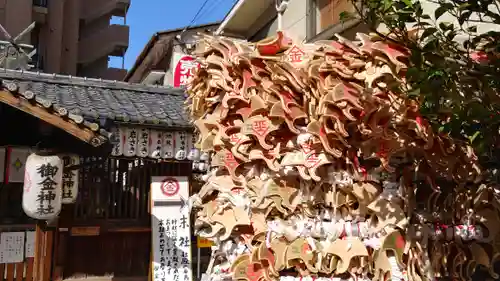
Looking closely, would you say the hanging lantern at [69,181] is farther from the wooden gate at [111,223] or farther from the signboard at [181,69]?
the signboard at [181,69]

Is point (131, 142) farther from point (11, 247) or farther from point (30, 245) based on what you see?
point (11, 247)

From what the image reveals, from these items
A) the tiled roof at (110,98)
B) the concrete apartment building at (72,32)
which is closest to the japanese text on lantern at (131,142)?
the tiled roof at (110,98)

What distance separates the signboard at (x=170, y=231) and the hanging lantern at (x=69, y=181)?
5.31 ft

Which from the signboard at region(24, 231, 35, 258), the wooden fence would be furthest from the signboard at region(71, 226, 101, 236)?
the wooden fence

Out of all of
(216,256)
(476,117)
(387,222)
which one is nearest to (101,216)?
(216,256)

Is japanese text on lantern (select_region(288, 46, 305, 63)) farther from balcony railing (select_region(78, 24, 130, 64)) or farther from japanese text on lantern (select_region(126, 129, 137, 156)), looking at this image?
balcony railing (select_region(78, 24, 130, 64))

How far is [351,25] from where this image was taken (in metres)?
8.66

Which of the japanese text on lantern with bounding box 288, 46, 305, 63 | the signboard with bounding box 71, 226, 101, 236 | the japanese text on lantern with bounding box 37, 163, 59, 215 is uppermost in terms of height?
the japanese text on lantern with bounding box 288, 46, 305, 63

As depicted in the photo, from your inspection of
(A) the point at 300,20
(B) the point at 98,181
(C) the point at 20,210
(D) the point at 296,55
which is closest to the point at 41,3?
(A) the point at 300,20

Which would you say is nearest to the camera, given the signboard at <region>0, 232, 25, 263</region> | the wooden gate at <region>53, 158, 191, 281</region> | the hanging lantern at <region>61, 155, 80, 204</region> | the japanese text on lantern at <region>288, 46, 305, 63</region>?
the japanese text on lantern at <region>288, 46, 305, 63</region>

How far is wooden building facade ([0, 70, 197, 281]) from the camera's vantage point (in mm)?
8547

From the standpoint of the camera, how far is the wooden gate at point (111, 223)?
29.7 ft

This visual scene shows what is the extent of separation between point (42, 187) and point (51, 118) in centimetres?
132

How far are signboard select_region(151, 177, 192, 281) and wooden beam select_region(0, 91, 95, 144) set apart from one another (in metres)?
2.66
